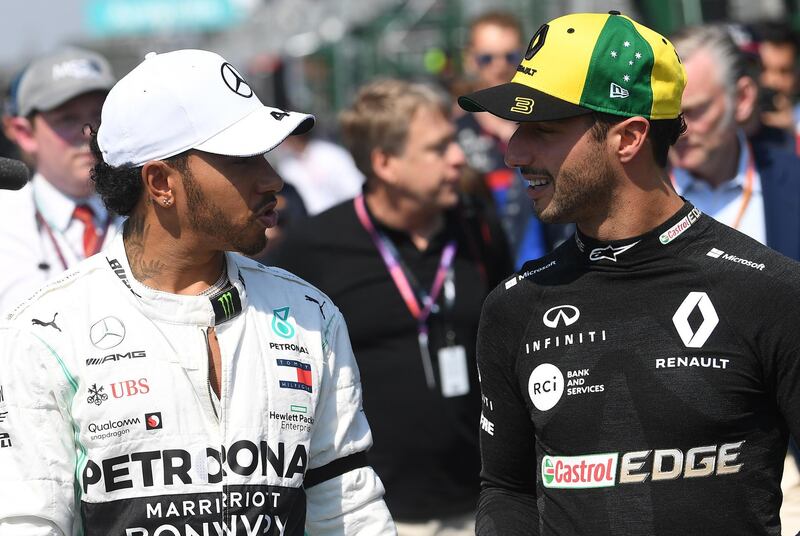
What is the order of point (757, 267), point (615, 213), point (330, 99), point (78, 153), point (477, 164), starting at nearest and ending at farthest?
point (757, 267), point (615, 213), point (78, 153), point (477, 164), point (330, 99)

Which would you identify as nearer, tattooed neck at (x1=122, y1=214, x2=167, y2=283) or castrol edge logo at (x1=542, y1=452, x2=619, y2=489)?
castrol edge logo at (x1=542, y1=452, x2=619, y2=489)

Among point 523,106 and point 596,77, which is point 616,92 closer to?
point 596,77

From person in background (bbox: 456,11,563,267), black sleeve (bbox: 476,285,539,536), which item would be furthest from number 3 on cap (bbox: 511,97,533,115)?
person in background (bbox: 456,11,563,267)

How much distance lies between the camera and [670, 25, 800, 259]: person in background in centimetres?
507

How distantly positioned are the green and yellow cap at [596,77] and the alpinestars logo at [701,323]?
49cm

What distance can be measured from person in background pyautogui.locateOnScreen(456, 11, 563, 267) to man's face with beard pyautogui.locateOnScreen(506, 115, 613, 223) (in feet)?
8.42

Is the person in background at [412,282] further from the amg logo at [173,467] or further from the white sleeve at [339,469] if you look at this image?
the amg logo at [173,467]

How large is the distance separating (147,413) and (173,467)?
143 millimetres

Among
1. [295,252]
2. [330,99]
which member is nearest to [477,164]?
[295,252]

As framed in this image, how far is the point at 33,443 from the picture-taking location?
292cm

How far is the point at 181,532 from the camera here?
2971 millimetres

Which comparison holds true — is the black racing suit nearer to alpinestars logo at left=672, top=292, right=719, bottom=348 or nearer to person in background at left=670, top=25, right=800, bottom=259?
alpinestars logo at left=672, top=292, right=719, bottom=348

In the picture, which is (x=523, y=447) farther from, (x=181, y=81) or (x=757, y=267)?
(x=181, y=81)

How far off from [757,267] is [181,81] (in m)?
1.45
